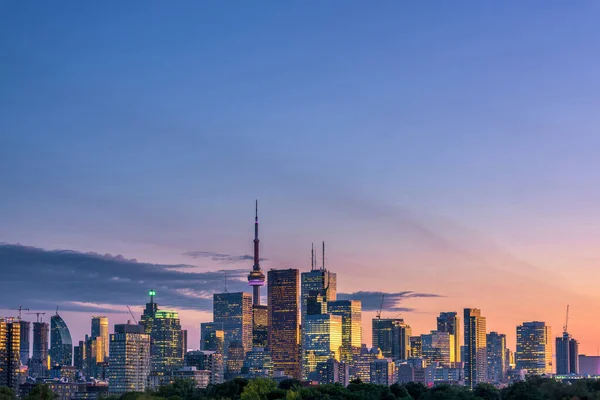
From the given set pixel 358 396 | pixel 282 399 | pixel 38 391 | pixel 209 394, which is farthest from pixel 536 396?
pixel 38 391

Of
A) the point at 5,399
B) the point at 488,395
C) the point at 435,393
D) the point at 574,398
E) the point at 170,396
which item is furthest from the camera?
the point at 488,395

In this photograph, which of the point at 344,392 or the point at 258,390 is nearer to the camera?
the point at 344,392

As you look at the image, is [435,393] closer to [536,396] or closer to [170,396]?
[536,396]

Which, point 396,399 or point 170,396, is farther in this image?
point 170,396

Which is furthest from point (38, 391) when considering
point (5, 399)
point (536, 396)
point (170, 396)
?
point (536, 396)

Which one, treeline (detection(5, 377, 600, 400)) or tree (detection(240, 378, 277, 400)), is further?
tree (detection(240, 378, 277, 400))

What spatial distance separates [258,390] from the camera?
130250 mm

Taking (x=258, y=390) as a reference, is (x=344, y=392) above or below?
above

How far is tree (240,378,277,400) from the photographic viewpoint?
400 ft

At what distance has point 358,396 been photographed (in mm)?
122688

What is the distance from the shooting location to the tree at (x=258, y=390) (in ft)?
400

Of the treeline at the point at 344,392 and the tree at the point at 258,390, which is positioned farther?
the tree at the point at 258,390

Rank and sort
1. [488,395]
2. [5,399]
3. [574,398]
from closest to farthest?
1. [574,398]
2. [5,399]
3. [488,395]

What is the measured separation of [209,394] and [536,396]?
154 feet
